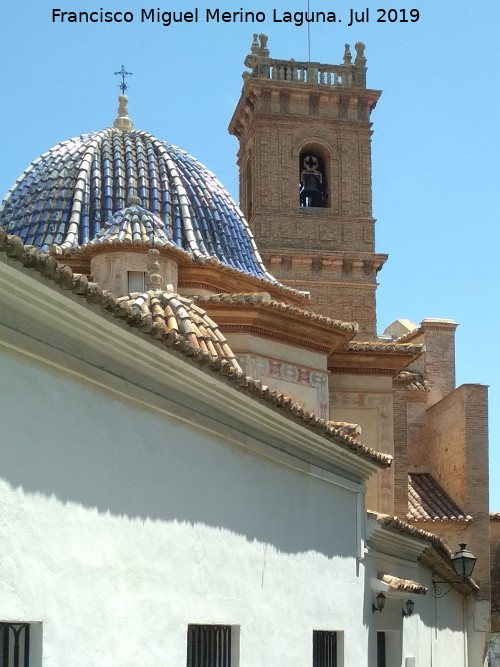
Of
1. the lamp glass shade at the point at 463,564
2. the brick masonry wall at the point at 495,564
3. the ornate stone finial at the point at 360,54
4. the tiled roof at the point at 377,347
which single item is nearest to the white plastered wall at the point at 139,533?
the lamp glass shade at the point at 463,564

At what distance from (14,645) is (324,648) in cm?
490

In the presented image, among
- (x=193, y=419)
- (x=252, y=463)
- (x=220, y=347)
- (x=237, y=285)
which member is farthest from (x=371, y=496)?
(x=193, y=419)

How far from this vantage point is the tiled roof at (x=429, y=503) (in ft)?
74.5

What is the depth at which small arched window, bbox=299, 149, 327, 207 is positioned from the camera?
111ft

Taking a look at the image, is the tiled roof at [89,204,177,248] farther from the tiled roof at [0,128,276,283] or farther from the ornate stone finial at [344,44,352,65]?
the ornate stone finial at [344,44,352,65]

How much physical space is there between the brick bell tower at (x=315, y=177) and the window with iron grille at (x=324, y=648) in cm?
2128

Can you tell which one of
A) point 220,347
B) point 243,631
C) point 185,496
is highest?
point 220,347

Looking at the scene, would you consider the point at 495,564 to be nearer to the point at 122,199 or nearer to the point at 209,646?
the point at 122,199

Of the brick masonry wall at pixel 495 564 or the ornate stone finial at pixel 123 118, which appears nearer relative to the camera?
the ornate stone finial at pixel 123 118

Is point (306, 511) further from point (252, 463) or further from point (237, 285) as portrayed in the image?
point (237, 285)

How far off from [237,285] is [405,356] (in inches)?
102

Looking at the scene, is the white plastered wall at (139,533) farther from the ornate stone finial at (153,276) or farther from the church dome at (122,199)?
the church dome at (122,199)

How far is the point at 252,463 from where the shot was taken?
9094mm

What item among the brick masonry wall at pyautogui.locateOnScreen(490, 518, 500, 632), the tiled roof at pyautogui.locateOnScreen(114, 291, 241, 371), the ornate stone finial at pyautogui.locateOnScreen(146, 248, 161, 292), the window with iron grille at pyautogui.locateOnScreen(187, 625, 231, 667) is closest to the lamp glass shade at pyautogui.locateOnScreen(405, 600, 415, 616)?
the tiled roof at pyautogui.locateOnScreen(114, 291, 241, 371)
